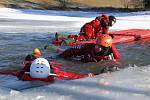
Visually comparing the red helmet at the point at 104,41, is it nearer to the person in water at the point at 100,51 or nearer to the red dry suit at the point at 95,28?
the person in water at the point at 100,51

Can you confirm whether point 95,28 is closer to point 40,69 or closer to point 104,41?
point 104,41

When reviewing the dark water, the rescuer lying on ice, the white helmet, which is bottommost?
the dark water

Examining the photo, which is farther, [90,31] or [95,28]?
[95,28]

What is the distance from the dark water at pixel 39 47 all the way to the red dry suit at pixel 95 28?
1.07 meters

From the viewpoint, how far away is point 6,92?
9.32 m

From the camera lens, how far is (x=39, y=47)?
60.2 ft

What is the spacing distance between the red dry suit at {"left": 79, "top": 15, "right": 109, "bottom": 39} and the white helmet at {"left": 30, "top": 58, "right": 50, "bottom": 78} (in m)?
8.87

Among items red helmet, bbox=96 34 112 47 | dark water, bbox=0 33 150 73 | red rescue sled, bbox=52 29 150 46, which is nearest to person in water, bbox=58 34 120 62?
red helmet, bbox=96 34 112 47

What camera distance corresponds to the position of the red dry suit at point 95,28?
1936cm

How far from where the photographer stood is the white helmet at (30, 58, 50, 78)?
1039cm

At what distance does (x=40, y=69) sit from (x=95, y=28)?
954 centimetres

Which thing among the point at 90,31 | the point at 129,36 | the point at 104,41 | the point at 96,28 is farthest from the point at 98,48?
the point at 129,36

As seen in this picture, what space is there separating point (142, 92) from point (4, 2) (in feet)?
147

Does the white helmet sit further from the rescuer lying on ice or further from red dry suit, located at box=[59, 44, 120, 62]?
the rescuer lying on ice
